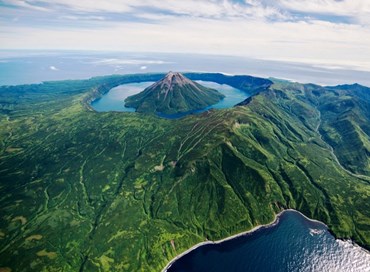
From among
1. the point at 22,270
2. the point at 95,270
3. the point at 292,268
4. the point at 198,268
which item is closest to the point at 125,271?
the point at 95,270

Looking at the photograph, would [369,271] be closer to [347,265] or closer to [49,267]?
[347,265]

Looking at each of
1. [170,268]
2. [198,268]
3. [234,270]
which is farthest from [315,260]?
[170,268]

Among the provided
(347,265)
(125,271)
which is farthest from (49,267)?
(347,265)

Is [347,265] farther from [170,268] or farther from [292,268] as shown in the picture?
[170,268]

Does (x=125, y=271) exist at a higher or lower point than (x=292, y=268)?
lower

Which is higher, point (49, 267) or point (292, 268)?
point (292, 268)

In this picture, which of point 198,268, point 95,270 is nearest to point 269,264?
point 198,268

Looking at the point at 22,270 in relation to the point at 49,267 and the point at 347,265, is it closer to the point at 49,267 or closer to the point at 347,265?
the point at 49,267

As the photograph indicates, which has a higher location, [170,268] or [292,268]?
[292,268]
